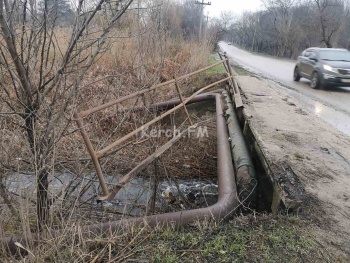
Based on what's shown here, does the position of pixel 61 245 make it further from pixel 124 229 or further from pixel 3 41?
pixel 3 41

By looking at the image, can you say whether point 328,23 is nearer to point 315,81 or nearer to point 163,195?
point 315,81

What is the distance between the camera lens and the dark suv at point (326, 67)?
460 inches

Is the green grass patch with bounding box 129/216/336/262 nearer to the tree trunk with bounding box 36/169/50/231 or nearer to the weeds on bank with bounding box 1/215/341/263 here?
the weeds on bank with bounding box 1/215/341/263

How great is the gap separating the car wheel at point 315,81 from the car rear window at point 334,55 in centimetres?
80

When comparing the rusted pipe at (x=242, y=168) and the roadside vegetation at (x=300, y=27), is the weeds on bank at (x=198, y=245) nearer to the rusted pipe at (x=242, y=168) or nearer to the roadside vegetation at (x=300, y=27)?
the rusted pipe at (x=242, y=168)

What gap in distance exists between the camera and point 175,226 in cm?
245

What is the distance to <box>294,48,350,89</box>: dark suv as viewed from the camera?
38.3ft

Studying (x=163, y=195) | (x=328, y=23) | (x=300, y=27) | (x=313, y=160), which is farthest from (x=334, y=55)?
(x=300, y=27)

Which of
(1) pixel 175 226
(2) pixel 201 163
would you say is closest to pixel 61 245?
(1) pixel 175 226

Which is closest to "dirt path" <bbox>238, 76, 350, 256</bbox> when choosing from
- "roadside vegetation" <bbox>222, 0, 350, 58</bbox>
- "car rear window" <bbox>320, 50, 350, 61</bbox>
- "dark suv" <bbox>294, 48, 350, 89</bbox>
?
"dark suv" <bbox>294, 48, 350, 89</bbox>

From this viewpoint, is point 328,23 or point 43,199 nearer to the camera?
point 43,199

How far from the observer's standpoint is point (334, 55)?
12.8 m

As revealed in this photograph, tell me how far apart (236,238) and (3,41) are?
223cm

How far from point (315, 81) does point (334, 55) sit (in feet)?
4.85
